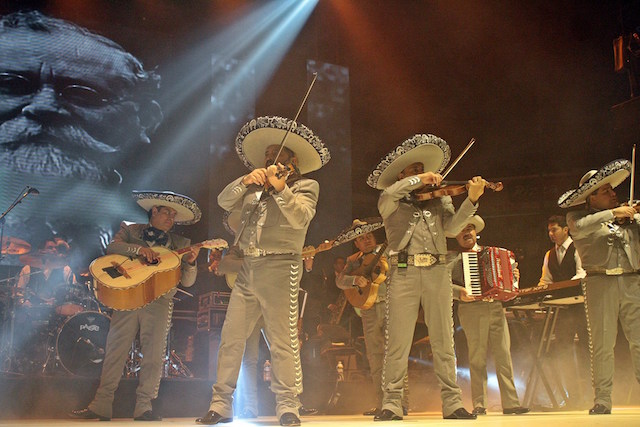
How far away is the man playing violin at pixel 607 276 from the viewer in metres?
5.46

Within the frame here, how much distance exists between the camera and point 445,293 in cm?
473

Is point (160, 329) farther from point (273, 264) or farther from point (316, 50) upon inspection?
point (316, 50)

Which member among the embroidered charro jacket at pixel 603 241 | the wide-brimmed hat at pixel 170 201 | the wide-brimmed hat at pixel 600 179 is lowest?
the embroidered charro jacket at pixel 603 241

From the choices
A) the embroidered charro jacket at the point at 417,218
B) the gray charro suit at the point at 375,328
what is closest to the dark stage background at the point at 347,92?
the gray charro suit at the point at 375,328

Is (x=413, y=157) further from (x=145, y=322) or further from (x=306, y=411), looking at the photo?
(x=306, y=411)

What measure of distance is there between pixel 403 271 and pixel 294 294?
0.98m

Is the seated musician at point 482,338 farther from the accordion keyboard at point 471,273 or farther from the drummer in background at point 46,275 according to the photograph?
the drummer in background at point 46,275

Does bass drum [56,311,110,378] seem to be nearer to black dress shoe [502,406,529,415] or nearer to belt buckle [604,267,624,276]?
black dress shoe [502,406,529,415]

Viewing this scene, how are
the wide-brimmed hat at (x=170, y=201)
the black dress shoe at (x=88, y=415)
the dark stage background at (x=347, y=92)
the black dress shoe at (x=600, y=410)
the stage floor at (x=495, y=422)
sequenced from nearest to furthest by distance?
the stage floor at (x=495, y=422) → the black dress shoe at (x=600, y=410) → the black dress shoe at (x=88, y=415) → the wide-brimmed hat at (x=170, y=201) → the dark stage background at (x=347, y=92)

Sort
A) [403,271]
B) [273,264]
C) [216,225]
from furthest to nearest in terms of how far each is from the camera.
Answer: [216,225]
[403,271]
[273,264]

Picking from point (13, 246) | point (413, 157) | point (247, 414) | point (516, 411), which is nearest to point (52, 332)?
point (13, 246)

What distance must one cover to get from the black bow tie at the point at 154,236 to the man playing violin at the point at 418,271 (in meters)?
2.14

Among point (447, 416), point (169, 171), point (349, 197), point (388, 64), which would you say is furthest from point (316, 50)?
point (447, 416)

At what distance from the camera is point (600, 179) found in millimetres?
5570
